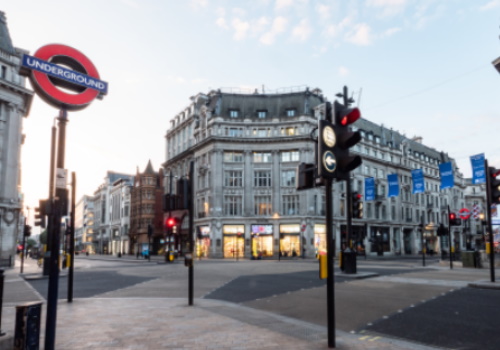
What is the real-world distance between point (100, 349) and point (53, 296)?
131cm

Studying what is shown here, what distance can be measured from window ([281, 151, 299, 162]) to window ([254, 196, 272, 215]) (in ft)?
19.9

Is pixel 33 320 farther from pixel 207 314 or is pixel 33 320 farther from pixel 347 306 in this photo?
pixel 347 306

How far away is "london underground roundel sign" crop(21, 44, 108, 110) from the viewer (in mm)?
6090

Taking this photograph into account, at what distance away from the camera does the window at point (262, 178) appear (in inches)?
2285

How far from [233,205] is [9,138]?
2895 cm

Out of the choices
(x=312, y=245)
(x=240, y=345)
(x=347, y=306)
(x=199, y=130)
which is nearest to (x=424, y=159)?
(x=312, y=245)

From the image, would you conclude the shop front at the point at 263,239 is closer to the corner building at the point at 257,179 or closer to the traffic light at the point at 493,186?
the corner building at the point at 257,179

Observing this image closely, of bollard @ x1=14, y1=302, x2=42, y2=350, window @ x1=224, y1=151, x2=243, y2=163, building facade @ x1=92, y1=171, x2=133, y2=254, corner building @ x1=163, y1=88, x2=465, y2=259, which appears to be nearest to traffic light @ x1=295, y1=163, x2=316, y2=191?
bollard @ x1=14, y1=302, x2=42, y2=350

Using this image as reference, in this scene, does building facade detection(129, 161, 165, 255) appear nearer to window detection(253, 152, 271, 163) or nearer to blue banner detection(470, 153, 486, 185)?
window detection(253, 152, 271, 163)

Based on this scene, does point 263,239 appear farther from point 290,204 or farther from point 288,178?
point 288,178

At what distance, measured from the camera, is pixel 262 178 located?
58.2 meters

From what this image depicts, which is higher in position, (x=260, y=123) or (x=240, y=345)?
(x=260, y=123)

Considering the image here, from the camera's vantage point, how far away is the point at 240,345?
6562 mm

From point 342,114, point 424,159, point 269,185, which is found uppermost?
point 424,159
